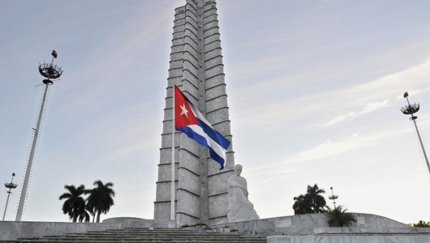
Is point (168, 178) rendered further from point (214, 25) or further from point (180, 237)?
point (214, 25)

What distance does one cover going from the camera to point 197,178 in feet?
94.0

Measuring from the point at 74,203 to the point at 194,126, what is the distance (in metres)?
33.4

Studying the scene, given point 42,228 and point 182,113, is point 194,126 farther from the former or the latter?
point 42,228

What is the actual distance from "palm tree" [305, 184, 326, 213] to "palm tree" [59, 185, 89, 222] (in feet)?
111

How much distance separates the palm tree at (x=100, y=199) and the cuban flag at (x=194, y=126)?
2985 cm

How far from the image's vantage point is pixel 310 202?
47656 millimetres

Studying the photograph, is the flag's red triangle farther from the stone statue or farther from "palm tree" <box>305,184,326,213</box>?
"palm tree" <box>305,184,326,213</box>

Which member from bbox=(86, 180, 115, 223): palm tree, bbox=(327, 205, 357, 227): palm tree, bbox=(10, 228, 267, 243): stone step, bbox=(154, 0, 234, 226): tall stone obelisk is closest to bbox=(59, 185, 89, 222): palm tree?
bbox=(86, 180, 115, 223): palm tree

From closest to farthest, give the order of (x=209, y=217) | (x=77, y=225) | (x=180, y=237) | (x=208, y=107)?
(x=180, y=237)
(x=77, y=225)
(x=209, y=217)
(x=208, y=107)

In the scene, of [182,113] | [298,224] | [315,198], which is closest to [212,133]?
[182,113]

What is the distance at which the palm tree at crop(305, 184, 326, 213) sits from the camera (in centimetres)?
4666

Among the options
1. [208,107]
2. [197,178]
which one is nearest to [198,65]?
[208,107]

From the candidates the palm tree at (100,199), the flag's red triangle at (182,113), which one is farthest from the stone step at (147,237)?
the palm tree at (100,199)

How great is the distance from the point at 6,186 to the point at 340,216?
123ft
